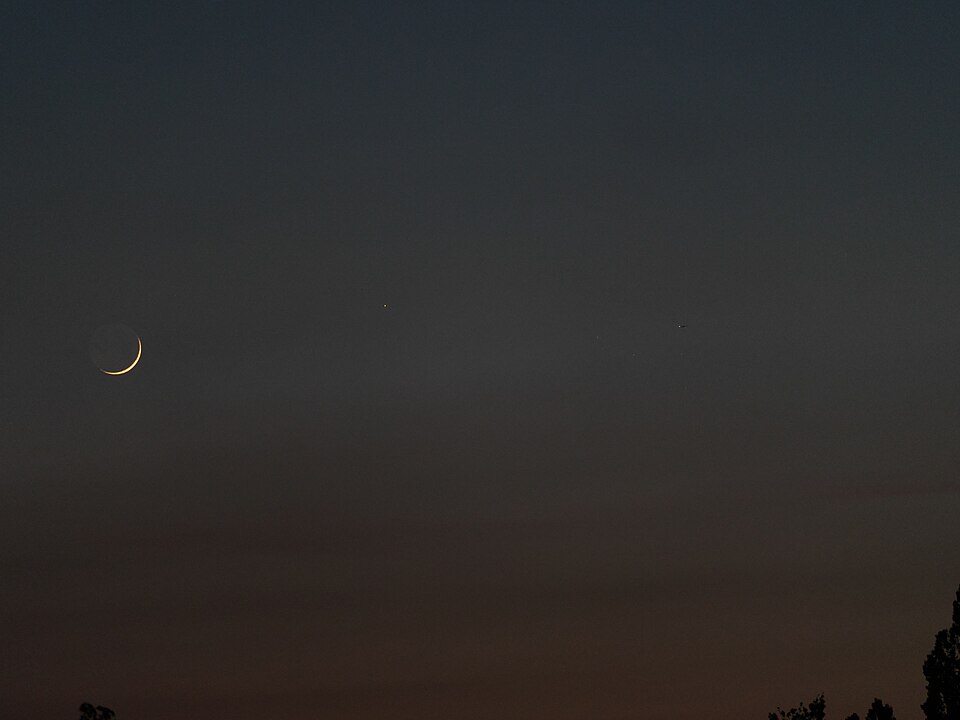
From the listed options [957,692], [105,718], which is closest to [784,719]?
[957,692]

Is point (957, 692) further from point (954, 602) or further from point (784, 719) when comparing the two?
point (784, 719)

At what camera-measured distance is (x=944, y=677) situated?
80.8m

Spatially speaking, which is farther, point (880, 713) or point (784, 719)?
point (784, 719)

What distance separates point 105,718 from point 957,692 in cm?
5329

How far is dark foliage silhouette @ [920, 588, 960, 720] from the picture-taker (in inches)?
3159

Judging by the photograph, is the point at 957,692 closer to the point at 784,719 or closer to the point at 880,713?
the point at 880,713

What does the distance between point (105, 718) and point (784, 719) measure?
66324 mm

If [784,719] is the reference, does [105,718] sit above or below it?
below

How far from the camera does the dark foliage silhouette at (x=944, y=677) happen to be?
80.2 metres

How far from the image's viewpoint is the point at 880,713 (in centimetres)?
9031

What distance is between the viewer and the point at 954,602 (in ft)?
262

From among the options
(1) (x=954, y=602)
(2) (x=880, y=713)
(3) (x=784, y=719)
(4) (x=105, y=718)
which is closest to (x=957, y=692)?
(1) (x=954, y=602)

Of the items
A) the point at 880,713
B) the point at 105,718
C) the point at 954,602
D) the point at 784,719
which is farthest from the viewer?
the point at 784,719

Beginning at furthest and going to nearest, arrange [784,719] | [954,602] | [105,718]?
[784,719]
[954,602]
[105,718]
